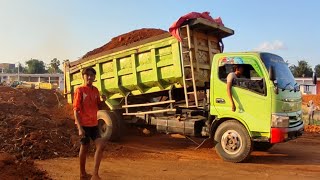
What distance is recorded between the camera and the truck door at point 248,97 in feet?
24.9

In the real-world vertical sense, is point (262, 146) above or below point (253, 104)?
below

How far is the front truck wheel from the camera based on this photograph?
7715 millimetres

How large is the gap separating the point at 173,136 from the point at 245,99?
4215mm

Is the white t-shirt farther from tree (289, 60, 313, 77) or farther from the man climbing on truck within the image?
tree (289, 60, 313, 77)

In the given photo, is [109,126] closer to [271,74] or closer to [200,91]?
[200,91]

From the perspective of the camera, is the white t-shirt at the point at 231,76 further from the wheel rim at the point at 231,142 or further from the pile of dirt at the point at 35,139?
the pile of dirt at the point at 35,139

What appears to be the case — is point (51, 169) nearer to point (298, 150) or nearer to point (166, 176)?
point (166, 176)

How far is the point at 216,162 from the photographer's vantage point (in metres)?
7.88

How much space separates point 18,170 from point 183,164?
3.16 meters

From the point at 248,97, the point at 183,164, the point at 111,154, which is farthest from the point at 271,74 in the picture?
the point at 111,154

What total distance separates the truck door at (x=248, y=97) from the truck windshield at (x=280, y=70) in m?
0.25

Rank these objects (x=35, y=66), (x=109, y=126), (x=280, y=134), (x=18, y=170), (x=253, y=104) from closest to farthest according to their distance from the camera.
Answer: (x=18, y=170), (x=280, y=134), (x=253, y=104), (x=109, y=126), (x=35, y=66)

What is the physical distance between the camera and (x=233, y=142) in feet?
25.9

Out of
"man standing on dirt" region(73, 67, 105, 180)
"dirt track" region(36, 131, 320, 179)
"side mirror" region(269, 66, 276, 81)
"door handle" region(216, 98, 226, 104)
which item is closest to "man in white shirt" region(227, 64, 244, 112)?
"door handle" region(216, 98, 226, 104)
